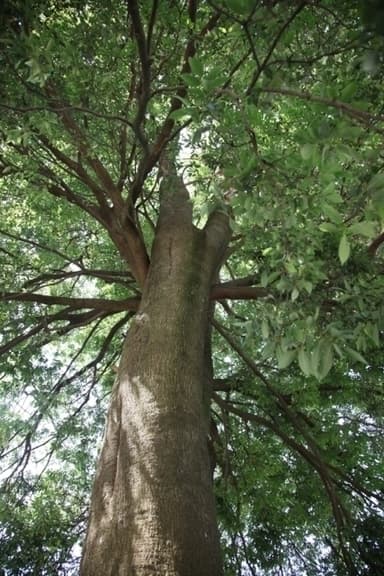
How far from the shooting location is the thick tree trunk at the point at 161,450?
70.3 inches

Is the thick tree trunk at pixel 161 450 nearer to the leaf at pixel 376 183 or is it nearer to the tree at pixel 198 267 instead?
the tree at pixel 198 267

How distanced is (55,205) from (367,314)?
4.11 metres

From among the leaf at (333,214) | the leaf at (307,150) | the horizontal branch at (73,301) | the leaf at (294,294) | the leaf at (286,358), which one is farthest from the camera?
the horizontal branch at (73,301)

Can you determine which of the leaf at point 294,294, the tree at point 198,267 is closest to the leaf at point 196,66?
the tree at point 198,267

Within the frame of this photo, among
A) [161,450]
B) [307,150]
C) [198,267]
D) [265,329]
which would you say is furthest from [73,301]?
[307,150]

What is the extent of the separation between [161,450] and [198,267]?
1469mm

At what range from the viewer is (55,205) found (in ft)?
17.4

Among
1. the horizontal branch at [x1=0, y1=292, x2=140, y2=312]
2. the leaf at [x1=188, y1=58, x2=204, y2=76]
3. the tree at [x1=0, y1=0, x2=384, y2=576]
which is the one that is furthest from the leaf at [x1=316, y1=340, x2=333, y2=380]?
the horizontal branch at [x1=0, y1=292, x2=140, y2=312]

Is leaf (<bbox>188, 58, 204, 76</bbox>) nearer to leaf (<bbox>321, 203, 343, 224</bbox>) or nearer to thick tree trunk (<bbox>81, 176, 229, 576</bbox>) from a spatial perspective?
leaf (<bbox>321, 203, 343, 224</bbox>)

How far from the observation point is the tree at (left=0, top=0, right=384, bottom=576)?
5.83 feet

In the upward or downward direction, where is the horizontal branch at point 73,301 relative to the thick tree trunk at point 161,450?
upward

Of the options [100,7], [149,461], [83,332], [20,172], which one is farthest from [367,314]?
[83,332]

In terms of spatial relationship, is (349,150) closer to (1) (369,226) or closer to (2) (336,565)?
(1) (369,226)

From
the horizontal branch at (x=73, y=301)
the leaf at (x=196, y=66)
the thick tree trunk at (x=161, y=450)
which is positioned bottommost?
the thick tree trunk at (x=161, y=450)
